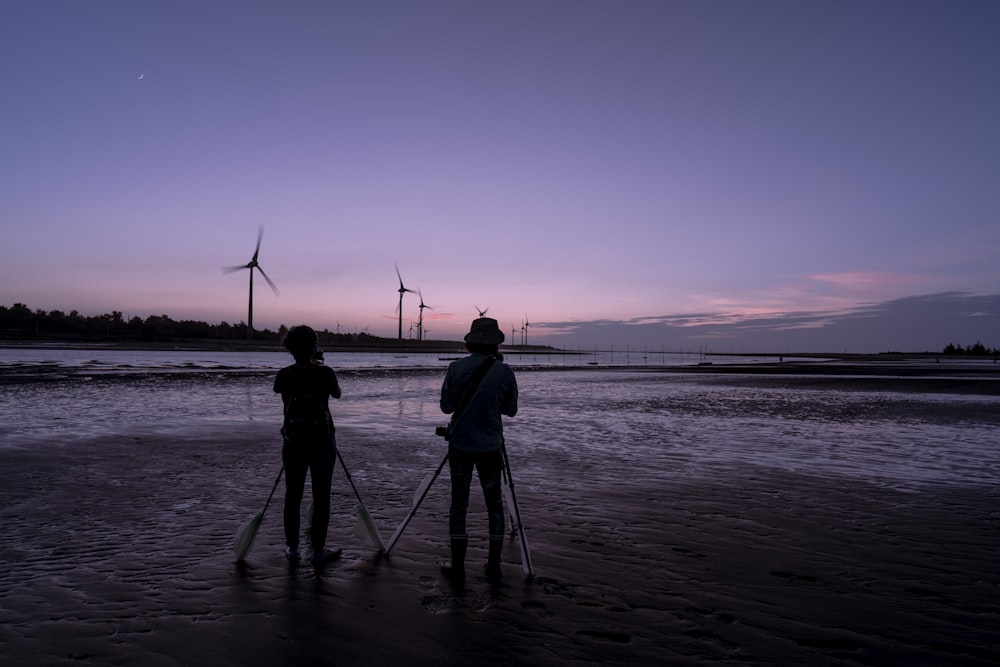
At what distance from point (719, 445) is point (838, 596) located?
9.93 meters

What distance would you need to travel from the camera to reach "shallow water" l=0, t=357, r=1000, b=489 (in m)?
12.5

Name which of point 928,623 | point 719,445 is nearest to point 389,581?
point 928,623

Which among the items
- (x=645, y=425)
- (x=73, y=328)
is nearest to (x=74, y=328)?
(x=73, y=328)

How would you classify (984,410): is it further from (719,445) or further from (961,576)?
(961,576)

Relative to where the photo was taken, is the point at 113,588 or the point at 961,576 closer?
the point at 113,588

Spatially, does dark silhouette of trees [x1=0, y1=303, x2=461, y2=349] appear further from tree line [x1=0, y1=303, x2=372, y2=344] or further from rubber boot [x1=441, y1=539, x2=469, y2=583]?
rubber boot [x1=441, y1=539, x2=469, y2=583]

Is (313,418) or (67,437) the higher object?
(313,418)

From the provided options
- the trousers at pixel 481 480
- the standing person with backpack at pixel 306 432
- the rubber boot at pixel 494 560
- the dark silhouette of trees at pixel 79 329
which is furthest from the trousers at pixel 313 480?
the dark silhouette of trees at pixel 79 329

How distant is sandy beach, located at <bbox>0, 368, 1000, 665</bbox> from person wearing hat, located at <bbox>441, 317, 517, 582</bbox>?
0.63m

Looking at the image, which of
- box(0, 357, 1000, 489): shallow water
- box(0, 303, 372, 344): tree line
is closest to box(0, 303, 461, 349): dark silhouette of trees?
box(0, 303, 372, 344): tree line

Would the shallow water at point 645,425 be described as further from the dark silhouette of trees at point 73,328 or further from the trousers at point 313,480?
the dark silhouette of trees at point 73,328

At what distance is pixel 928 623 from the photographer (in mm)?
4973

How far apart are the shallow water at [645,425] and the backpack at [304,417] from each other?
5.55 m

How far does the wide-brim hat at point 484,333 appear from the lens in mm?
6258
